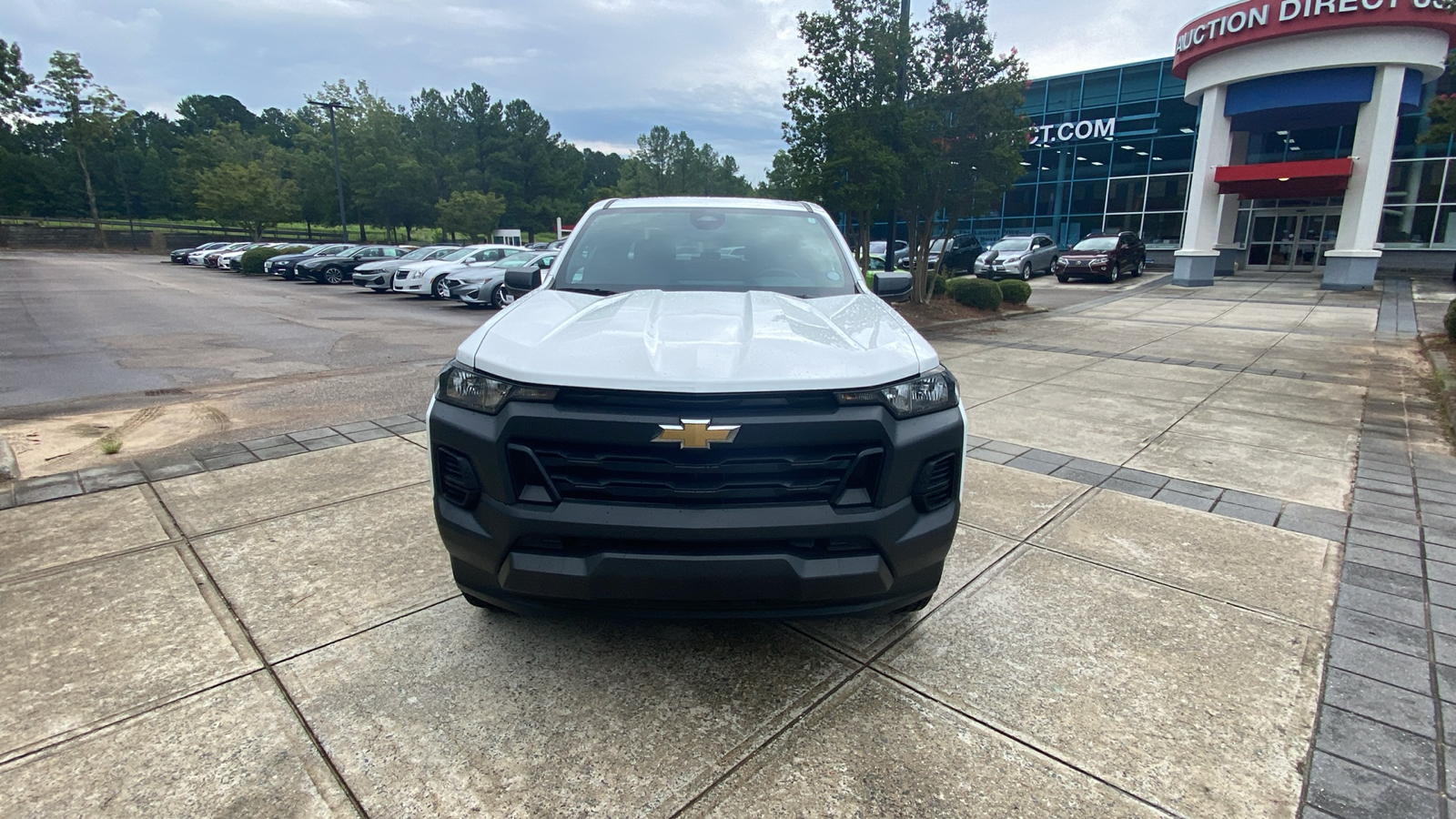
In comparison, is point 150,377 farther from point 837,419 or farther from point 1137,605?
point 1137,605

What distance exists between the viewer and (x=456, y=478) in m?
2.46

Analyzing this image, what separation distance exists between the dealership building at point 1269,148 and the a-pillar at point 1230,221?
0.07 m

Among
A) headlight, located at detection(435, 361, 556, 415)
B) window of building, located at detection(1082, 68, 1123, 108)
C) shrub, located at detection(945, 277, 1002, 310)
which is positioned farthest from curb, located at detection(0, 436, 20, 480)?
window of building, located at detection(1082, 68, 1123, 108)

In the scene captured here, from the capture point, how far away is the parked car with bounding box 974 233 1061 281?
2478 centimetres

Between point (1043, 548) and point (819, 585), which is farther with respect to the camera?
point (1043, 548)

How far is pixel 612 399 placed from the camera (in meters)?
2.30

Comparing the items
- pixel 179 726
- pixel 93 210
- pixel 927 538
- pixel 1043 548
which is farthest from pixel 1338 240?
pixel 93 210

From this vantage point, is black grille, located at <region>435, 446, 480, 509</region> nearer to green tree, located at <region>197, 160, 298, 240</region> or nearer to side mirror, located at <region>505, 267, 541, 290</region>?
side mirror, located at <region>505, 267, 541, 290</region>

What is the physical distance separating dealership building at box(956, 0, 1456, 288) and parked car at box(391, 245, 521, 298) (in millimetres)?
14494

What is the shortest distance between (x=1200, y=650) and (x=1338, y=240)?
89.1ft

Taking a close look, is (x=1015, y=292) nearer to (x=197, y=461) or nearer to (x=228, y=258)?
(x=197, y=461)

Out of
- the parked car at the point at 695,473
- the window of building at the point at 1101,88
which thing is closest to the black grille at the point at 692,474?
the parked car at the point at 695,473

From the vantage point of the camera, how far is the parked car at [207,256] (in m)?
36.6

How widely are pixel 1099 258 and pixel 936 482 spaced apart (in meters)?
25.6
